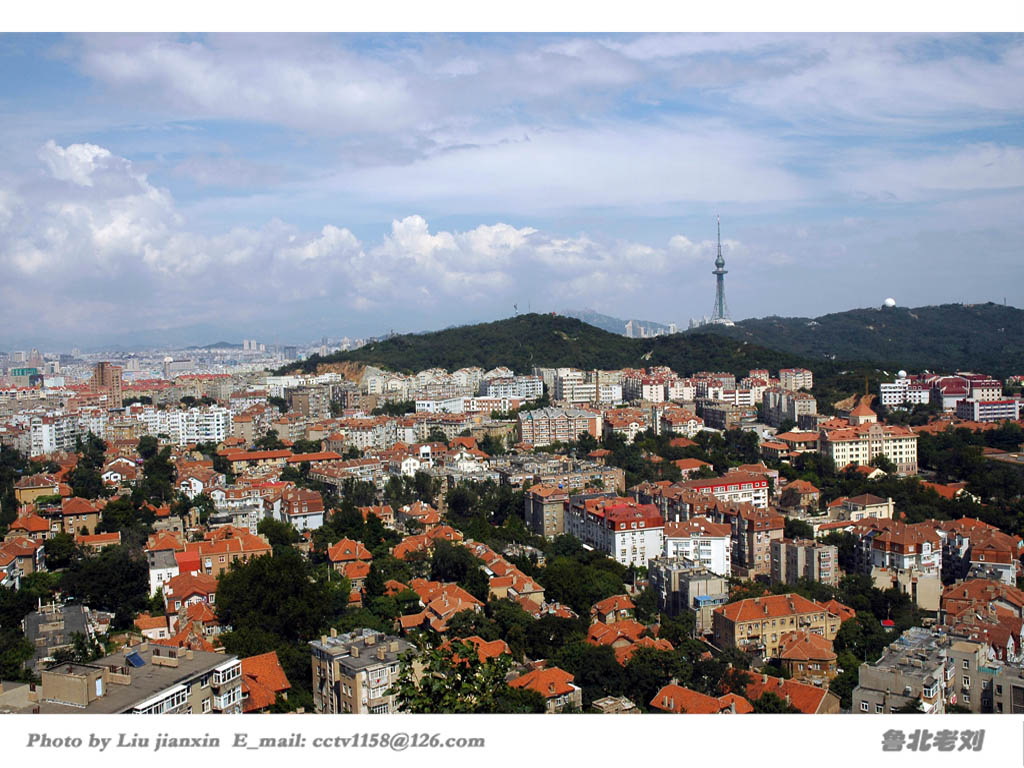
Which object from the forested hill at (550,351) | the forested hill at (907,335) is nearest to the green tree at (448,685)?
the forested hill at (550,351)

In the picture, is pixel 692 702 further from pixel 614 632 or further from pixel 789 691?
pixel 614 632

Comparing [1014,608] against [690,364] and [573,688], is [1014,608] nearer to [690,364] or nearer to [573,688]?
[573,688]

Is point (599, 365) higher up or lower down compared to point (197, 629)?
higher up

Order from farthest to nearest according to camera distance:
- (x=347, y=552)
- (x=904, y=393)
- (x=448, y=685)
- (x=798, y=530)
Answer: (x=904, y=393) < (x=798, y=530) < (x=347, y=552) < (x=448, y=685)

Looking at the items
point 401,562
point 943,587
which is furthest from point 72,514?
point 943,587

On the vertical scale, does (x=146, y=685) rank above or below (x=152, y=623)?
above

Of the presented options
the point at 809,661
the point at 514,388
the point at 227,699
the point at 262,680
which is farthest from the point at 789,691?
the point at 514,388

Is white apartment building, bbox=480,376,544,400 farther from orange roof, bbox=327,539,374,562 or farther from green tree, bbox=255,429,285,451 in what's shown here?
orange roof, bbox=327,539,374,562
